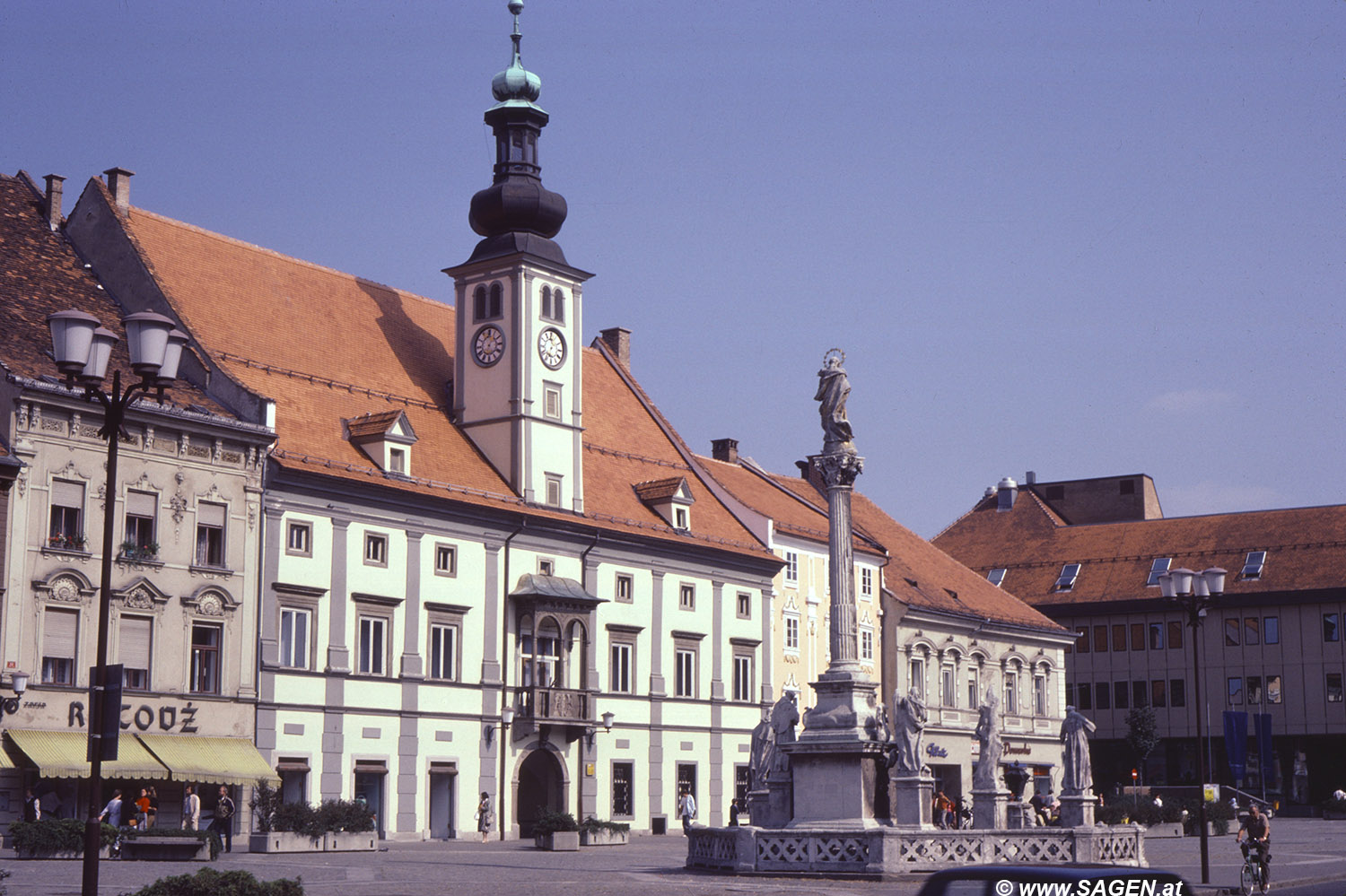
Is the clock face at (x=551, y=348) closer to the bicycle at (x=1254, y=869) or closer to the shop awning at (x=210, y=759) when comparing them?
the shop awning at (x=210, y=759)

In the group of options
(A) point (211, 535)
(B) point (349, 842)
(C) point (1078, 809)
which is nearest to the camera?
(C) point (1078, 809)

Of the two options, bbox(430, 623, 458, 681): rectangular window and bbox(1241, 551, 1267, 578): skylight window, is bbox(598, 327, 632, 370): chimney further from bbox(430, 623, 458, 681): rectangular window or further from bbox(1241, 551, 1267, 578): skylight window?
bbox(1241, 551, 1267, 578): skylight window

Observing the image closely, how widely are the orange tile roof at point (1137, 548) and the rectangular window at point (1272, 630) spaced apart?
4.82 feet

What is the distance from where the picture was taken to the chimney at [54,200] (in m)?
48.8

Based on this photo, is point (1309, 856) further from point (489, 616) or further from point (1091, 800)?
point (489, 616)

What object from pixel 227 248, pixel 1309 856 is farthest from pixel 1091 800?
pixel 227 248

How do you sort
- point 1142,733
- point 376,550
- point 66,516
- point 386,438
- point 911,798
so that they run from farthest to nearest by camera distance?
1. point 1142,733
2. point 386,438
3. point 376,550
4. point 66,516
5. point 911,798

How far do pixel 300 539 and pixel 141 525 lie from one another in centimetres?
489

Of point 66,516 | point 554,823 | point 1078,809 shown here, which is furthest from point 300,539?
point 1078,809

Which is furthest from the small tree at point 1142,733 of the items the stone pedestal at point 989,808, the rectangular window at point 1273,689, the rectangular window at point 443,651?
the stone pedestal at point 989,808

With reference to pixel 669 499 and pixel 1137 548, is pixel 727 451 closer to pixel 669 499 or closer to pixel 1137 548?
pixel 669 499

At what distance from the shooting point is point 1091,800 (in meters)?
35.0

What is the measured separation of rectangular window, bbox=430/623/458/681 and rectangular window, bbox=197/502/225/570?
7.59 m

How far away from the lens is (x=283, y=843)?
127 ft
